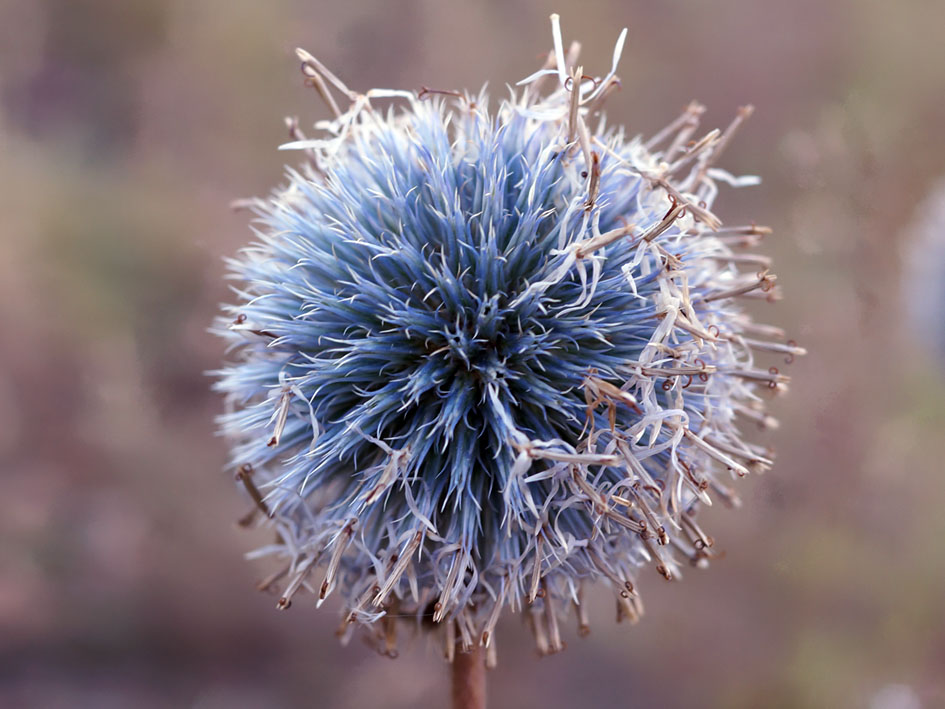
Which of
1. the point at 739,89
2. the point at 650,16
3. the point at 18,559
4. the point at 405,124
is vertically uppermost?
the point at 650,16

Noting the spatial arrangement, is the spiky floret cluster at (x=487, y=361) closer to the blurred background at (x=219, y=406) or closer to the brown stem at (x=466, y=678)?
the brown stem at (x=466, y=678)

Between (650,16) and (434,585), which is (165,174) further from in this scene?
(434,585)

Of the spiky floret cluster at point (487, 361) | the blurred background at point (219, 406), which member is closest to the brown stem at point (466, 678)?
the spiky floret cluster at point (487, 361)

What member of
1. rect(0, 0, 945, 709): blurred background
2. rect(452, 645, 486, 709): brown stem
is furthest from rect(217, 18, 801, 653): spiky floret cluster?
rect(0, 0, 945, 709): blurred background

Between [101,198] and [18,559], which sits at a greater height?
[101,198]

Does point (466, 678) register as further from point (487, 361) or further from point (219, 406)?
point (219, 406)

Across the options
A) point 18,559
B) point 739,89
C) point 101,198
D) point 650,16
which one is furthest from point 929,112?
point 18,559

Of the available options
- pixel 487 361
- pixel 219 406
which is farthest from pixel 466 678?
pixel 219 406
